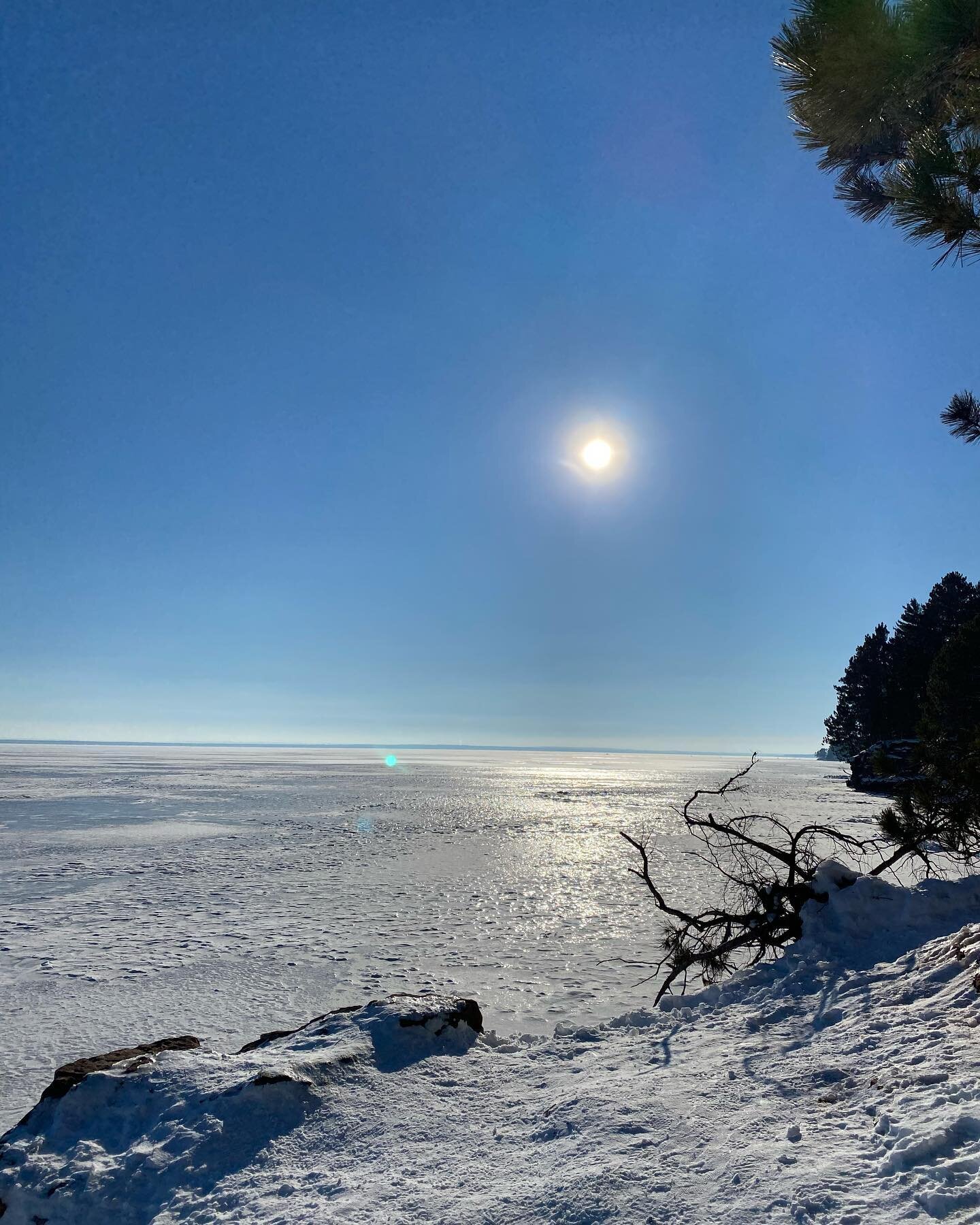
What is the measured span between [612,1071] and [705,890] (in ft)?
36.1

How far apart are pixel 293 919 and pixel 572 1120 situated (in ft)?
33.2

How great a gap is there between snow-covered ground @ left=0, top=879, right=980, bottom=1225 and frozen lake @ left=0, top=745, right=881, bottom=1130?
240 centimetres

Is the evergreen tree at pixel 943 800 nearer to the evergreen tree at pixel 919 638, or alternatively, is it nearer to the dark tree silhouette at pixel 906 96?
the dark tree silhouette at pixel 906 96

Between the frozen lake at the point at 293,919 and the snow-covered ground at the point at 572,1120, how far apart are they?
240cm

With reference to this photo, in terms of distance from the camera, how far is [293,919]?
13195 millimetres

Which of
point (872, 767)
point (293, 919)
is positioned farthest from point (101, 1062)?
point (872, 767)

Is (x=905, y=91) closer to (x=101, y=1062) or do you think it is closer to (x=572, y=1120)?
(x=572, y=1120)

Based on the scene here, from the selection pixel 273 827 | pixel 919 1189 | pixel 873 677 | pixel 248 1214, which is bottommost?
pixel 273 827

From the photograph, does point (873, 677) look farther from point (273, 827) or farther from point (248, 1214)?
point (248, 1214)

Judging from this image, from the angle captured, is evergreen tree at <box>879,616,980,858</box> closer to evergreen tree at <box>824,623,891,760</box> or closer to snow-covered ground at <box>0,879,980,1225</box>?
snow-covered ground at <box>0,879,980,1225</box>

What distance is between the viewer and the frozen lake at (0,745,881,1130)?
865 centimetres

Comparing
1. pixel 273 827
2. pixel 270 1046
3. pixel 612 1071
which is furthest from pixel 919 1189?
pixel 273 827

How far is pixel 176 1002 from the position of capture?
8953 millimetres

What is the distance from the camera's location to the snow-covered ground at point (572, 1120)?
337cm
